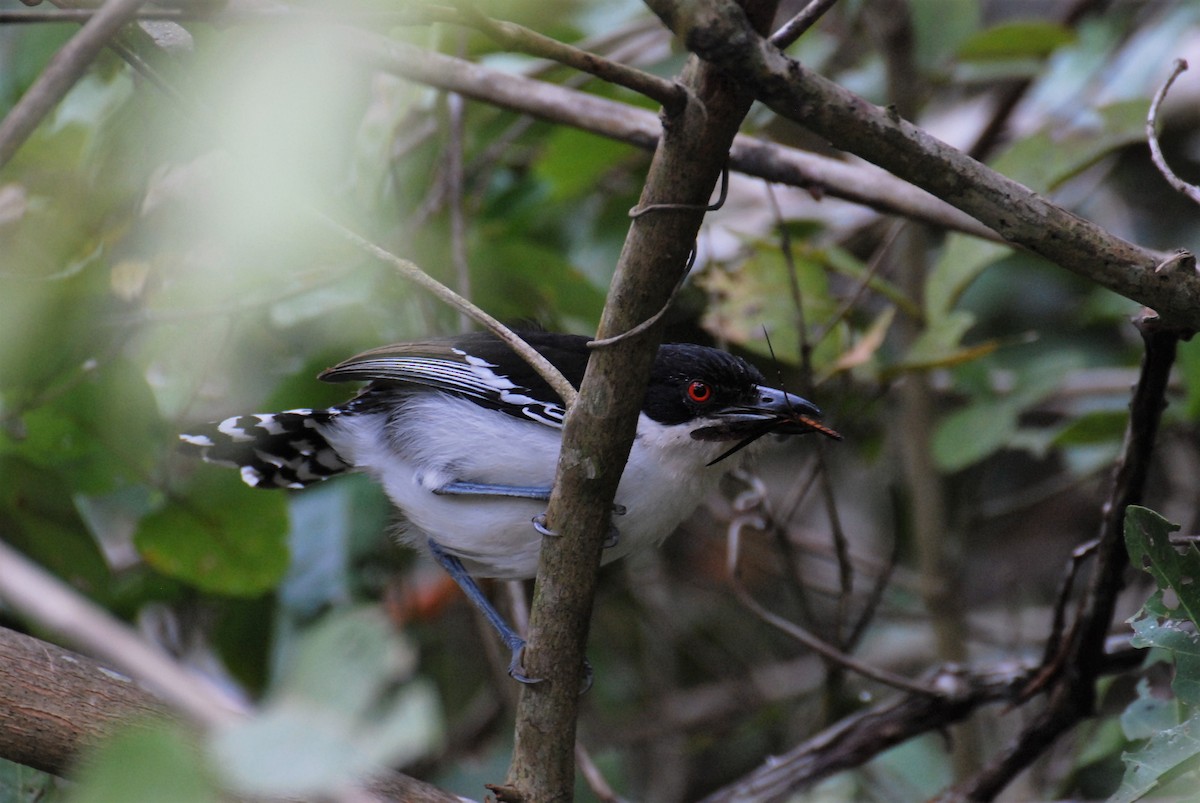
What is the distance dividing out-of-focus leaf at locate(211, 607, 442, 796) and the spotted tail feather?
84.5 inches

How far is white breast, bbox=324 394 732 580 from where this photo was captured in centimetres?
288

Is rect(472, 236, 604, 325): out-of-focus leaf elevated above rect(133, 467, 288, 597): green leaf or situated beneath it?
elevated above

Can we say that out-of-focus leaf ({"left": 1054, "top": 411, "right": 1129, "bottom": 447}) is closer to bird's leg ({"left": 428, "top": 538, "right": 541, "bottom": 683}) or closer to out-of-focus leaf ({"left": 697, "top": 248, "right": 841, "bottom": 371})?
out-of-focus leaf ({"left": 697, "top": 248, "right": 841, "bottom": 371})

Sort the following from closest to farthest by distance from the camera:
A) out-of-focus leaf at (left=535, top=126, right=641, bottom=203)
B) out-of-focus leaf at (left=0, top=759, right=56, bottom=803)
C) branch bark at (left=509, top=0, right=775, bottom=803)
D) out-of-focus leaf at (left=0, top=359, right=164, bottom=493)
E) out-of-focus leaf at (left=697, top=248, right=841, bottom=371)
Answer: branch bark at (left=509, top=0, right=775, bottom=803)
out-of-focus leaf at (left=0, top=759, right=56, bottom=803)
out-of-focus leaf at (left=0, top=359, right=164, bottom=493)
out-of-focus leaf at (left=697, top=248, right=841, bottom=371)
out-of-focus leaf at (left=535, top=126, right=641, bottom=203)

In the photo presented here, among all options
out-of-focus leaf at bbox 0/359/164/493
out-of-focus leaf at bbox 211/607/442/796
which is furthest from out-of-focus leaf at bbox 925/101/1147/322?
out-of-focus leaf at bbox 211/607/442/796

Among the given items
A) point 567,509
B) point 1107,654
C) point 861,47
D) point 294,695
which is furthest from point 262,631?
point 861,47

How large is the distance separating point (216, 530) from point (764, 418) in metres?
1.99

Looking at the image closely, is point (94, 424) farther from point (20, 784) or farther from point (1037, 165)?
point (1037, 165)

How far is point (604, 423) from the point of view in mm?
2021

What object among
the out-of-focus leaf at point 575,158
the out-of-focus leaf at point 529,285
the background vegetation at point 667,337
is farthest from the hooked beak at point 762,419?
the out-of-focus leaf at point 575,158

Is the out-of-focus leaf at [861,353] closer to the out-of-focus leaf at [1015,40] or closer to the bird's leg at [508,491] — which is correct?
the bird's leg at [508,491]

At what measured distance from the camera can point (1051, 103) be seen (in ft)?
16.7

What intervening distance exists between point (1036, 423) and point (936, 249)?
3.54 ft

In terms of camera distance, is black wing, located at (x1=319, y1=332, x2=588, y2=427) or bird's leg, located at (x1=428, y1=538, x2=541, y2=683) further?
black wing, located at (x1=319, y1=332, x2=588, y2=427)
